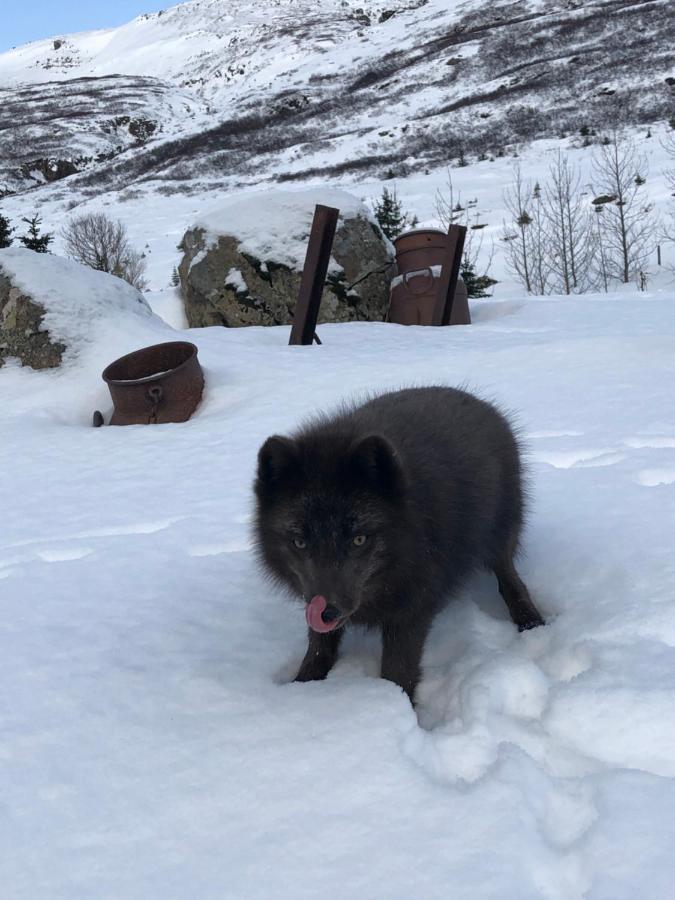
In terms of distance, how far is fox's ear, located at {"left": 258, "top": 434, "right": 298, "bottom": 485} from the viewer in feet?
7.37

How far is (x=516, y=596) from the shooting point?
281cm

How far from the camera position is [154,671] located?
2498mm

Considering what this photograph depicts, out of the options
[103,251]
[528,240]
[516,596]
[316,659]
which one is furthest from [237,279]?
[528,240]

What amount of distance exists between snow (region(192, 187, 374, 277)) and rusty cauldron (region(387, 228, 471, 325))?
857 millimetres

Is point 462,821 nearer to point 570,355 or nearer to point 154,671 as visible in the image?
point 154,671

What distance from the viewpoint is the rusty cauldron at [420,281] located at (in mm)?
11008

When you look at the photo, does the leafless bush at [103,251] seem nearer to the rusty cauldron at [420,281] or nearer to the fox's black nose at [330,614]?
the rusty cauldron at [420,281]

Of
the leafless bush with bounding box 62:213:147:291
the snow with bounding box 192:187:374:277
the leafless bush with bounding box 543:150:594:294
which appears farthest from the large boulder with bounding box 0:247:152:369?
the leafless bush with bounding box 543:150:594:294

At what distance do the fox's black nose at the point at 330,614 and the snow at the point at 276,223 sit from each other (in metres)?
9.27

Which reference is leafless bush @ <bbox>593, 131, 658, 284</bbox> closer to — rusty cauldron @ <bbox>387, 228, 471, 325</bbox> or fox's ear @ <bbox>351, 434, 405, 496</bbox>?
rusty cauldron @ <bbox>387, 228, 471, 325</bbox>

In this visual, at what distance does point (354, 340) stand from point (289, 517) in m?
6.67

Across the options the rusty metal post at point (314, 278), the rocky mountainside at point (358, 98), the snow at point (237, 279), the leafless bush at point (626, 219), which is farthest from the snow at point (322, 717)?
the rocky mountainside at point (358, 98)

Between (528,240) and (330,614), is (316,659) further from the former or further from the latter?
(528,240)

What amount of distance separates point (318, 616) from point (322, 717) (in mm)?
375
